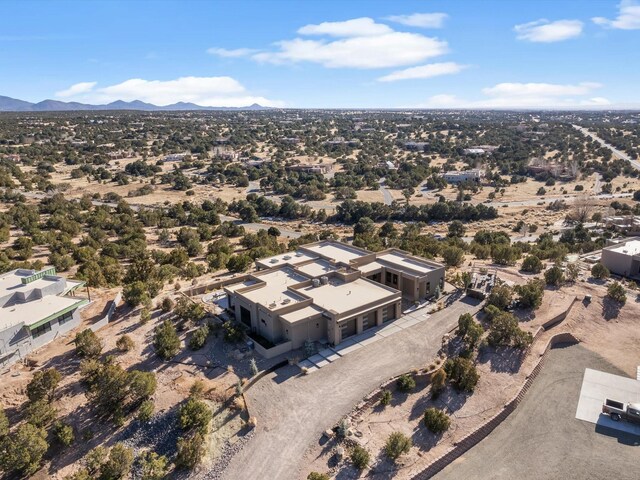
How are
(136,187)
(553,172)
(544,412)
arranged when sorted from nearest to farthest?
(544,412) < (136,187) < (553,172)

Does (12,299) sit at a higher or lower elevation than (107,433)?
higher

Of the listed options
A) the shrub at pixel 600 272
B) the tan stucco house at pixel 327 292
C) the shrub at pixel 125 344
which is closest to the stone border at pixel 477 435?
the tan stucco house at pixel 327 292

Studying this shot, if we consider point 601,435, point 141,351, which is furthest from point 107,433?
point 601,435

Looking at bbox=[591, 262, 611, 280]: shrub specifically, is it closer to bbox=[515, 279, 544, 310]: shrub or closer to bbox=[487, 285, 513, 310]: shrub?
bbox=[515, 279, 544, 310]: shrub

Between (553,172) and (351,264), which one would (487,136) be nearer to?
Answer: (553,172)

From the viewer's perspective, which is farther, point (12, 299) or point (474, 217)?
point (474, 217)

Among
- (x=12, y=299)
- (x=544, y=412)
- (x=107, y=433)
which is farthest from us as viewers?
(x=12, y=299)

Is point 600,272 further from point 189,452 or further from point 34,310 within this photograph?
point 34,310

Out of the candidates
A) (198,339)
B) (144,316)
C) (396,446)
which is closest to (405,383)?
(396,446)
